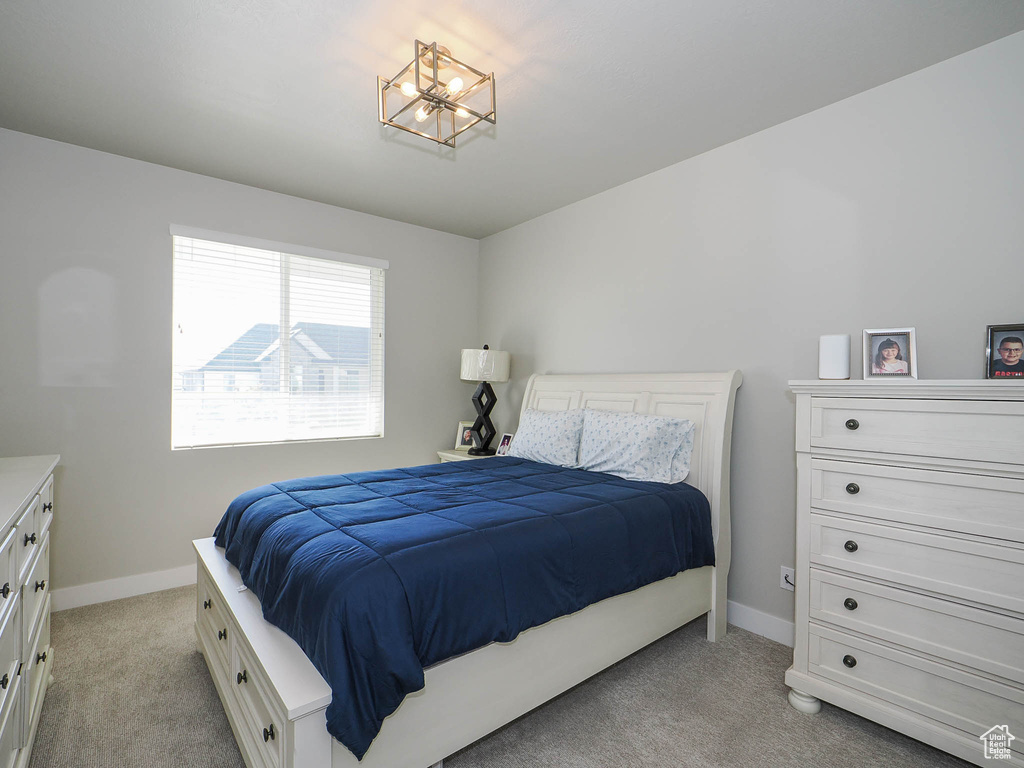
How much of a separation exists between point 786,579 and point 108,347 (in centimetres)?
396

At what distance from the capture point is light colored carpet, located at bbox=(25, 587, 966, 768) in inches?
66.4

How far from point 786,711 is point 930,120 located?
247 centimetres

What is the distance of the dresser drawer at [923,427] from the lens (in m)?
1.55

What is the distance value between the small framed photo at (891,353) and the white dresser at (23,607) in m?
2.91

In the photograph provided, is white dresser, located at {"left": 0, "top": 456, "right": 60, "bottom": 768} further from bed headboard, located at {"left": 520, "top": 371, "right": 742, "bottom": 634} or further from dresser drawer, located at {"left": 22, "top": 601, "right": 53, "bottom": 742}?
bed headboard, located at {"left": 520, "top": 371, "right": 742, "bottom": 634}

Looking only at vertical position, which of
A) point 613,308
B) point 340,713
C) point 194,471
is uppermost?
point 613,308

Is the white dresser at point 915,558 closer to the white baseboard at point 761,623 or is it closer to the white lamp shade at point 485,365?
the white baseboard at point 761,623

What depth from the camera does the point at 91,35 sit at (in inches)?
76.0

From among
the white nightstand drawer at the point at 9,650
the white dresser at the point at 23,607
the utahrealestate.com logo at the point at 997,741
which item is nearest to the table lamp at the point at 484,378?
the white dresser at the point at 23,607

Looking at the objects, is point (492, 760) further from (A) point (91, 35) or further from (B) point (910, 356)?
(A) point (91, 35)

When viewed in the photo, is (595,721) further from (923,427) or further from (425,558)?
(923,427)

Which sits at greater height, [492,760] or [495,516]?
[495,516]

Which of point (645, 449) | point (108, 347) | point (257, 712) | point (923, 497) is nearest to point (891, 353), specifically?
point (923, 497)

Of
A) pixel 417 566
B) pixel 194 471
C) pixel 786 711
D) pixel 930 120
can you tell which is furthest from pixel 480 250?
pixel 786 711
